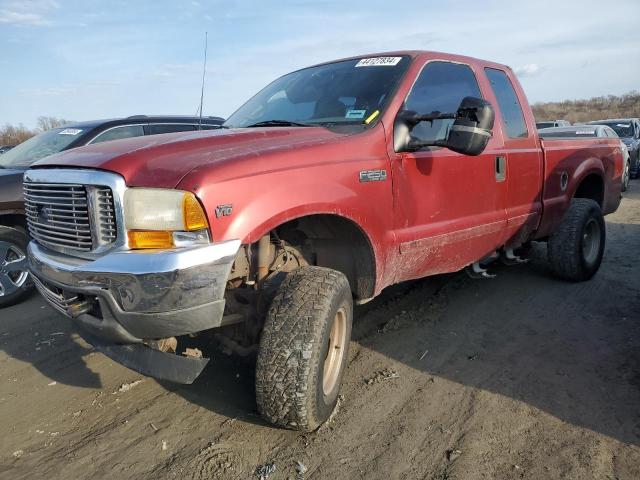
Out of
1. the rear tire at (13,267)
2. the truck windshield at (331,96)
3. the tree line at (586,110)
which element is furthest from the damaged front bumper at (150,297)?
the tree line at (586,110)

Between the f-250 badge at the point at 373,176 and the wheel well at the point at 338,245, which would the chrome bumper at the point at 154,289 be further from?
the f-250 badge at the point at 373,176

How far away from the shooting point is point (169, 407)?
3.08 metres

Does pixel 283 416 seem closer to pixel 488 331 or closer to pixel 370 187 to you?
pixel 370 187

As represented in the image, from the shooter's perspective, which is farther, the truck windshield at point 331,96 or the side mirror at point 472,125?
the truck windshield at point 331,96

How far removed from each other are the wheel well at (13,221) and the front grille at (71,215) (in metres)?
2.82

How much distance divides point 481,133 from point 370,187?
703 millimetres

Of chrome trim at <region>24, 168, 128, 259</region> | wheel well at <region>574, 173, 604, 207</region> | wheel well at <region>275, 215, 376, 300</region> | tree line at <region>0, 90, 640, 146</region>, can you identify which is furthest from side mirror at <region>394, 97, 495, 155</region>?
tree line at <region>0, 90, 640, 146</region>

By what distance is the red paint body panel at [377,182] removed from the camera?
2.40m

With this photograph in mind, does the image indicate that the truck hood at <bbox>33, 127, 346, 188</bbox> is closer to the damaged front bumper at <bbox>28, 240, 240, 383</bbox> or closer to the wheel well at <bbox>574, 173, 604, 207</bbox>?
the damaged front bumper at <bbox>28, 240, 240, 383</bbox>

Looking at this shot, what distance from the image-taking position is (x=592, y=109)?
59594 mm

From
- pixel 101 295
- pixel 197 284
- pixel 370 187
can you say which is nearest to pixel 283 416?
pixel 197 284

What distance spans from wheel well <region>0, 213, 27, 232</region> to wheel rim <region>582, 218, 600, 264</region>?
584cm

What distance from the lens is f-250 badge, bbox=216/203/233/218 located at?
231 centimetres

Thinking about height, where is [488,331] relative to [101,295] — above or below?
below
